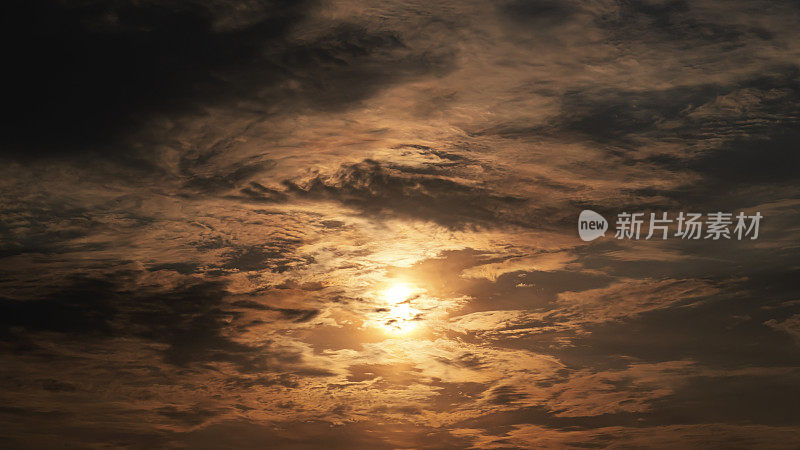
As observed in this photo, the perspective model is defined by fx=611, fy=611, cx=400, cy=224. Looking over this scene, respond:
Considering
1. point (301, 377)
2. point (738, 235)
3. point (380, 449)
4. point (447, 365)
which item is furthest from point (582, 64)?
point (380, 449)

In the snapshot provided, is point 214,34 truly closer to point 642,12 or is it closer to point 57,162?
point 57,162

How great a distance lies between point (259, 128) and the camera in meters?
5.55

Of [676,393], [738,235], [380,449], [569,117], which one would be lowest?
[380,449]

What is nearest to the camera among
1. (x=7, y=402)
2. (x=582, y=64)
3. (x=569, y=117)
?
(x=582, y=64)

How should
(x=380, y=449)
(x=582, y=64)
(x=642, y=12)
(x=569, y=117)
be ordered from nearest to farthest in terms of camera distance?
(x=642, y=12) < (x=582, y=64) < (x=569, y=117) < (x=380, y=449)

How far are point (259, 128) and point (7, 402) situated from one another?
10.3 metres

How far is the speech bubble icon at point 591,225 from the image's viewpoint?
6.71m

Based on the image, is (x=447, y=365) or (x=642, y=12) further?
(x=447, y=365)

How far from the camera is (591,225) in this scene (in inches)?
270

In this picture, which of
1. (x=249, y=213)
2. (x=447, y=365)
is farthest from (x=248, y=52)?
(x=447, y=365)

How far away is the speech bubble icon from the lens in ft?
22.0

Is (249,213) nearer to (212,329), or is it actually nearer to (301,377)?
(212,329)

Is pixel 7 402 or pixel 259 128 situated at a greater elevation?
pixel 259 128

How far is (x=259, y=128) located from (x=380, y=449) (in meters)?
11.3
